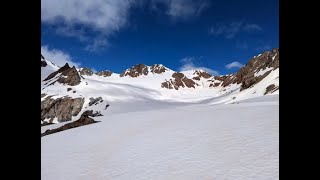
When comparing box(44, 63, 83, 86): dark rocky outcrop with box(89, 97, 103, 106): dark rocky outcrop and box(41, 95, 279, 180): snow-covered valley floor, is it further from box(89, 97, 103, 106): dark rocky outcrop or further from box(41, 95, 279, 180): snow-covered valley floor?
box(41, 95, 279, 180): snow-covered valley floor

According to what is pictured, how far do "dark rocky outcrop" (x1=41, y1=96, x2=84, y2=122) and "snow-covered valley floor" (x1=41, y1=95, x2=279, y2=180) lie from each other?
47424 mm

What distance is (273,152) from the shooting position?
447 inches

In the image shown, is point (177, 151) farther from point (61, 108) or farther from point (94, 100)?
point (94, 100)

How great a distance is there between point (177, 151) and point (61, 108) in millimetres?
59539

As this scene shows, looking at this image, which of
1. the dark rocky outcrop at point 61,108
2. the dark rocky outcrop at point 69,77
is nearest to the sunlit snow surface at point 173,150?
the dark rocky outcrop at point 61,108

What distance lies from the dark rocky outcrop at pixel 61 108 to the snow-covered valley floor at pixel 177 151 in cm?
4742

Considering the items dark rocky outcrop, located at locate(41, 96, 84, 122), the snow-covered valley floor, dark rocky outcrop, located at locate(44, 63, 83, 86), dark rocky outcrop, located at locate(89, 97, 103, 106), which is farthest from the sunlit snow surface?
dark rocky outcrop, located at locate(44, 63, 83, 86)

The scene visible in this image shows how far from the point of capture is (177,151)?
45.1ft

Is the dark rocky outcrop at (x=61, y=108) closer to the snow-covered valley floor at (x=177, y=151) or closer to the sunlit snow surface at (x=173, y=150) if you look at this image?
the sunlit snow surface at (x=173, y=150)

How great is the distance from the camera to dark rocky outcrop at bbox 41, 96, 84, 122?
66750mm

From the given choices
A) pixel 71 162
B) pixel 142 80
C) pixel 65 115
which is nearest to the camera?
pixel 71 162
